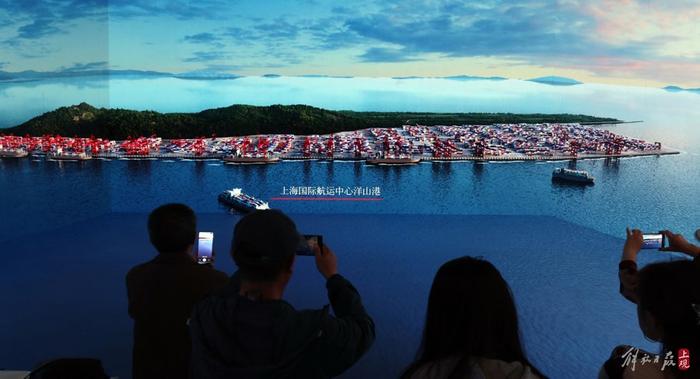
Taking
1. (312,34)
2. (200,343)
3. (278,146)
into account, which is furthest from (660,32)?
(200,343)

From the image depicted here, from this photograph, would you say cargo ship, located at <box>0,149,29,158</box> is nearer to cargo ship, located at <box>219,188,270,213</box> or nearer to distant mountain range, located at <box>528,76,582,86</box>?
cargo ship, located at <box>219,188,270,213</box>

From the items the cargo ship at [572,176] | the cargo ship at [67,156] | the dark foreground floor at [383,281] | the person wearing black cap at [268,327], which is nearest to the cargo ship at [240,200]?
the dark foreground floor at [383,281]

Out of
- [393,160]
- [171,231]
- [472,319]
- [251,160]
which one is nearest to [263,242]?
[472,319]

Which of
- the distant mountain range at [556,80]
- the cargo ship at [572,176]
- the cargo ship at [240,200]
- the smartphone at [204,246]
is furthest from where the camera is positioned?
the distant mountain range at [556,80]

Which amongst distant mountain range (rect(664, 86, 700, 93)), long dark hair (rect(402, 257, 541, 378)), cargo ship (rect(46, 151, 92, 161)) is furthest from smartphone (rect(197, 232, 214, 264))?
distant mountain range (rect(664, 86, 700, 93))

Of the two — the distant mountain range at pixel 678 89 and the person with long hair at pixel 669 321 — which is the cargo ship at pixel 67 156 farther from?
the distant mountain range at pixel 678 89

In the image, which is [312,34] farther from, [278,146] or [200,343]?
[200,343]

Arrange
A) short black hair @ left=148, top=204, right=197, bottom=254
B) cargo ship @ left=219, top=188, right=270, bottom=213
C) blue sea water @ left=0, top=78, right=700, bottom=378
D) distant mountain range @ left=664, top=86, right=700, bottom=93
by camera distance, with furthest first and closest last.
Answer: cargo ship @ left=219, top=188, right=270, bottom=213
distant mountain range @ left=664, top=86, right=700, bottom=93
blue sea water @ left=0, top=78, right=700, bottom=378
short black hair @ left=148, top=204, right=197, bottom=254
